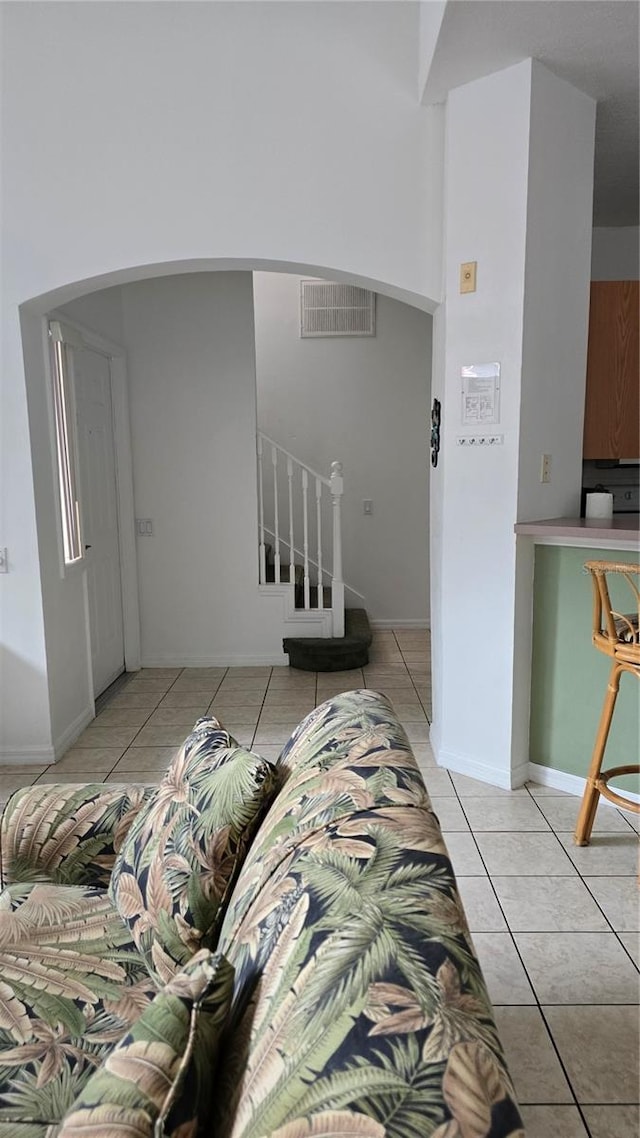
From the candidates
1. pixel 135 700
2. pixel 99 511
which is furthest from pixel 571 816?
pixel 99 511

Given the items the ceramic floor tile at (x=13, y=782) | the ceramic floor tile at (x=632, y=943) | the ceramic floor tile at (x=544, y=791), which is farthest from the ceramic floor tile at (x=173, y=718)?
the ceramic floor tile at (x=632, y=943)

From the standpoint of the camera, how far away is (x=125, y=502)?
4938 mm

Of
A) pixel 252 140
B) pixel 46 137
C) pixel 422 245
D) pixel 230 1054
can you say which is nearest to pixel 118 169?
pixel 46 137

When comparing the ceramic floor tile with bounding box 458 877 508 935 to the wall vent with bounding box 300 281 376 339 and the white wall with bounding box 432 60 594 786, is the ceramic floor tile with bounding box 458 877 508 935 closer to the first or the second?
the white wall with bounding box 432 60 594 786

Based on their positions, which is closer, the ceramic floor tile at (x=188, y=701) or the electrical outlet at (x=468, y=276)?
the electrical outlet at (x=468, y=276)

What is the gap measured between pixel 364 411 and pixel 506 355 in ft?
10.1

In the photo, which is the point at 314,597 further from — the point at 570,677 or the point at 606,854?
the point at 606,854

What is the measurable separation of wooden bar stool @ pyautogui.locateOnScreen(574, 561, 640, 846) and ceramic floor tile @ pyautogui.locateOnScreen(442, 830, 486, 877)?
40 cm

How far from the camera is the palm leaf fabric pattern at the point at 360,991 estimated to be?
67 cm

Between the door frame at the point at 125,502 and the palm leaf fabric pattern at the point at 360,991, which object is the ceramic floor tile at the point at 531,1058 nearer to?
the palm leaf fabric pattern at the point at 360,991

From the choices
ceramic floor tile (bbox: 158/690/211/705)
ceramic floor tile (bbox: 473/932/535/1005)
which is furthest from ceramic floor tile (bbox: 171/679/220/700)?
ceramic floor tile (bbox: 473/932/535/1005)

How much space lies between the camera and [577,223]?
3074mm

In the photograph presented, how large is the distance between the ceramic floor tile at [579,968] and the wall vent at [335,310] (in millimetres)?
4800

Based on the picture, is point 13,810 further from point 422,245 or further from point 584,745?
point 422,245
